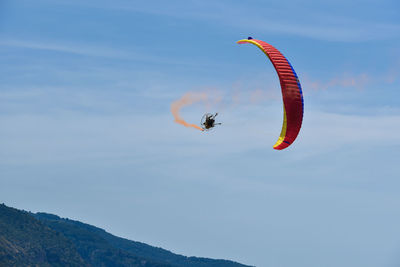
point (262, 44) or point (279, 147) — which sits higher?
point (262, 44)

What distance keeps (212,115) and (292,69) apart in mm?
10743

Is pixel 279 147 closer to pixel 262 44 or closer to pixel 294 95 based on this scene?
pixel 294 95

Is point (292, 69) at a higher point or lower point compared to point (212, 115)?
higher

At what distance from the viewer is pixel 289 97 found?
3772 inches

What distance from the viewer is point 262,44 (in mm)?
100438

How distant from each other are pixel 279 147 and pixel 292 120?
3.46 meters

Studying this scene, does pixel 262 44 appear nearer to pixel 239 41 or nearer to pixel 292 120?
pixel 239 41

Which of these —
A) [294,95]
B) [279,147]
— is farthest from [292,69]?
[279,147]

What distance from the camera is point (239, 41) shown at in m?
98.9

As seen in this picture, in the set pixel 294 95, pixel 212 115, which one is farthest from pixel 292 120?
pixel 212 115

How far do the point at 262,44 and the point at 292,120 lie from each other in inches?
410

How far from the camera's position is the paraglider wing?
3770 inches

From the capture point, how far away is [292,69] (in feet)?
317

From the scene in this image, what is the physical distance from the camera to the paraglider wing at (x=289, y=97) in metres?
95.8
